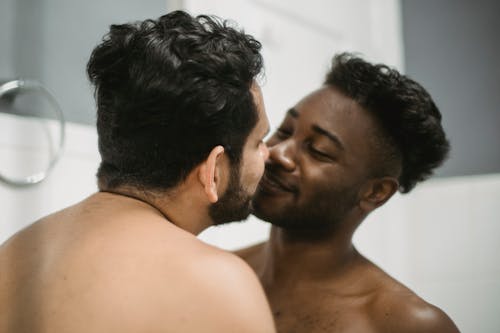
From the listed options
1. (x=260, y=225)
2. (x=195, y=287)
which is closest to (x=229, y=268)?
(x=195, y=287)

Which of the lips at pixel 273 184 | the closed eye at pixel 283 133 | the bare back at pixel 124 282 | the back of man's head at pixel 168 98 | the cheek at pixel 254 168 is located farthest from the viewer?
the closed eye at pixel 283 133

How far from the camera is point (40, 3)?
1434 mm

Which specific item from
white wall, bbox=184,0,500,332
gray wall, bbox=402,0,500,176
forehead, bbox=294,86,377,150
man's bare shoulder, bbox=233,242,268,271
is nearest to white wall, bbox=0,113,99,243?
man's bare shoulder, bbox=233,242,268,271

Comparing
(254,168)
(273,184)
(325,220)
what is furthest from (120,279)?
(325,220)

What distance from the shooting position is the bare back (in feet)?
2.37

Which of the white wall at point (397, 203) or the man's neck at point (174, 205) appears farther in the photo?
the white wall at point (397, 203)

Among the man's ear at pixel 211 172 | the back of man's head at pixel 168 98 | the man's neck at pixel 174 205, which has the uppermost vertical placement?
the back of man's head at pixel 168 98

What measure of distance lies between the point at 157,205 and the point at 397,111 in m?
0.73

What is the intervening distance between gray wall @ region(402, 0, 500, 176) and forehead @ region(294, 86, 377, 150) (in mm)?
1208

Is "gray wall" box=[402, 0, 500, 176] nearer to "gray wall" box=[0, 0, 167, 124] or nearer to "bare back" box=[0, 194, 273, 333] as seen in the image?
"gray wall" box=[0, 0, 167, 124]

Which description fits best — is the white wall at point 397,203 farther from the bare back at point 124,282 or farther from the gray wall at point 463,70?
the bare back at point 124,282

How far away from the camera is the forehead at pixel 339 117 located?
4.58ft

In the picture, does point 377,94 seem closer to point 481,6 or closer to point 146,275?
point 146,275

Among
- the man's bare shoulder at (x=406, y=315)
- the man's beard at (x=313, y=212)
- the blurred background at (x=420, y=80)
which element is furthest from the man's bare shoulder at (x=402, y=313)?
the blurred background at (x=420, y=80)
